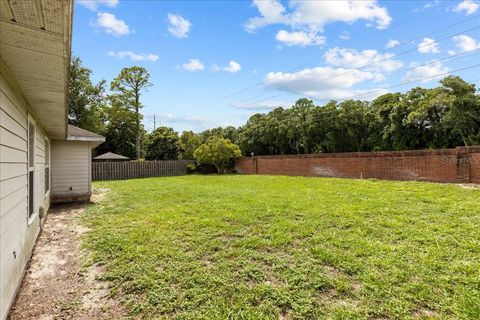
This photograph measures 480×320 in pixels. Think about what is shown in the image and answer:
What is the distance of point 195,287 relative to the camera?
2807mm

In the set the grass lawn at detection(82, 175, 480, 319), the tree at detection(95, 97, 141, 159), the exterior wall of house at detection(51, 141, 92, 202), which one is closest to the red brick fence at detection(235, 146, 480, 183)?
the grass lawn at detection(82, 175, 480, 319)

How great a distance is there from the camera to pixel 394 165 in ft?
35.4

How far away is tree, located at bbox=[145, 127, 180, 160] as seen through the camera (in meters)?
23.8

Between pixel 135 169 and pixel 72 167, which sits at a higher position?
pixel 72 167

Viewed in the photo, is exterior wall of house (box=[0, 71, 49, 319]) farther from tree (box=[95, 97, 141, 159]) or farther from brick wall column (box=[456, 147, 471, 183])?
tree (box=[95, 97, 141, 159])

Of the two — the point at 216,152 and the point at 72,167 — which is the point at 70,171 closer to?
the point at 72,167

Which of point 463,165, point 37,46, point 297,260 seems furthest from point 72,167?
point 463,165

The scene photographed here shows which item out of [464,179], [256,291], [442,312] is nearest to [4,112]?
[256,291]

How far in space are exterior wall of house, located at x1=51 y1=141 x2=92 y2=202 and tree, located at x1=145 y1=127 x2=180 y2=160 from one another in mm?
15480

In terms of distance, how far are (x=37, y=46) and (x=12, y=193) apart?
1.49 metres

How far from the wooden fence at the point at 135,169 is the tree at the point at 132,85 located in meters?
6.10

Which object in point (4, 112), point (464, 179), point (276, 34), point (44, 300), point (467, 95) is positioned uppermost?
point (276, 34)

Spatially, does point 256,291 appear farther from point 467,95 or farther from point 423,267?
point 467,95

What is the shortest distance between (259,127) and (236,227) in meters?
25.1
